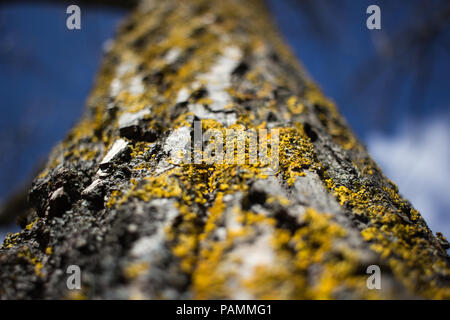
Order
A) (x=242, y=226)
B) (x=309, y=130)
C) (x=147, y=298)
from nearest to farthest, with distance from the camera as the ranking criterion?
(x=147, y=298) → (x=242, y=226) → (x=309, y=130)

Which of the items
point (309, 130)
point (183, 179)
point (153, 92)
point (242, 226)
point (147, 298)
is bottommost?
point (147, 298)

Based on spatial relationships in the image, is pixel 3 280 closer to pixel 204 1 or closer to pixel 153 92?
pixel 153 92

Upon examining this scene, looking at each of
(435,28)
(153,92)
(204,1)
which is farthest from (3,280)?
(435,28)

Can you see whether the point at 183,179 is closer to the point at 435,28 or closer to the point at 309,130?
the point at 309,130

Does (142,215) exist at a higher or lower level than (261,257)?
higher

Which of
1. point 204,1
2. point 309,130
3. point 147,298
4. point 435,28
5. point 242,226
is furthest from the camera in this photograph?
point 435,28

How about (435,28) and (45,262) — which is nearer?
(45,262)
